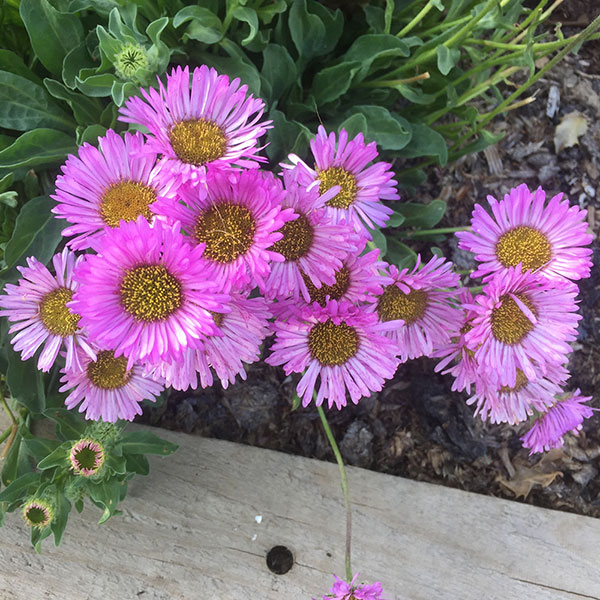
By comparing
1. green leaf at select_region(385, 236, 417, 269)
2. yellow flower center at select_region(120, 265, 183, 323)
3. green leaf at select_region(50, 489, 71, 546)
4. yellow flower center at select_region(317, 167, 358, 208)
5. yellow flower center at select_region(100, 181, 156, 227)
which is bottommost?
green leaf at select_region(50, 489, 71, 546)

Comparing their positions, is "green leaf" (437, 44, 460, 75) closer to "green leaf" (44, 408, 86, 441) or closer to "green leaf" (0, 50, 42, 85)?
"green leaf" (0, 50, 42, 85)

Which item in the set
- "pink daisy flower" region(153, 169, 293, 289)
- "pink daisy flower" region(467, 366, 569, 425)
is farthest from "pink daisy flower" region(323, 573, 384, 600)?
"pink daisy flower" region(153, 169, 293, 289)

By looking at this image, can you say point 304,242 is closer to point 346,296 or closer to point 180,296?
point 346,296

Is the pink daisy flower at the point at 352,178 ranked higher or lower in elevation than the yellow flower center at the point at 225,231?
higher

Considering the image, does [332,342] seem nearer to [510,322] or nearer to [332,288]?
[332,288]

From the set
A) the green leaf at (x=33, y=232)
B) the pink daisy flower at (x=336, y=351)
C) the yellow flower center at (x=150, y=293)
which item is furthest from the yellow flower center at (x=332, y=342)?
the green leaf at (x=33, y=232)

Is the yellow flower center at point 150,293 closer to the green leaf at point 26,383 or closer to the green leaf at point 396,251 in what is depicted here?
the green leaf at point 26,383

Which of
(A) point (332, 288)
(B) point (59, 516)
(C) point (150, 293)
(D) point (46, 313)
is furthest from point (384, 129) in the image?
(B) point (59, 516)
